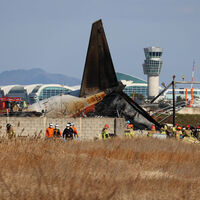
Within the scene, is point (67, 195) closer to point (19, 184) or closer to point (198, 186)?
point (19, 184)

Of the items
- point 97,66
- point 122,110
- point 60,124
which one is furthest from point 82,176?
point 97,66

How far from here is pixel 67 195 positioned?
827 cm

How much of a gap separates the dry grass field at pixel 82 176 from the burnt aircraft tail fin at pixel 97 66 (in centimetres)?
2124

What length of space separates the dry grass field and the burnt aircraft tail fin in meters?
21.2

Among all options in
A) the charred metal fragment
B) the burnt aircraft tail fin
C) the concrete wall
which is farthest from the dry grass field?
the burnt aircraft tail fin

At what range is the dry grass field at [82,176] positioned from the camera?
8562 mm

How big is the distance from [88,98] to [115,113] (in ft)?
7.54

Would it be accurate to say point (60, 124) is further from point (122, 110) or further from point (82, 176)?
point (82, 176)

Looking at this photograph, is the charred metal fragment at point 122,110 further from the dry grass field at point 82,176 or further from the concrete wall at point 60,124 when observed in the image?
the dry grass field at point 82,176

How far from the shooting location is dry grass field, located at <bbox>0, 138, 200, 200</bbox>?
337 inches

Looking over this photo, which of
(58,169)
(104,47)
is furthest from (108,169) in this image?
(104,47)

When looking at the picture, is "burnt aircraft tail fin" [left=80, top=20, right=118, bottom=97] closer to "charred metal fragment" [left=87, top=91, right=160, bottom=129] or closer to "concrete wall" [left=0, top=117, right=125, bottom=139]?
"charred metal fragment" [left=87, top=91, right=160, bottom=129]

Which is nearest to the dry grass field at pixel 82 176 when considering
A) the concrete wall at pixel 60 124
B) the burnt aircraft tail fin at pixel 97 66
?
the concrete wall at pixel 60 124

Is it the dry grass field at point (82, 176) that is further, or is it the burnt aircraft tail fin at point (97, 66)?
the burnt aircraft tail fin at point (97, 66)
